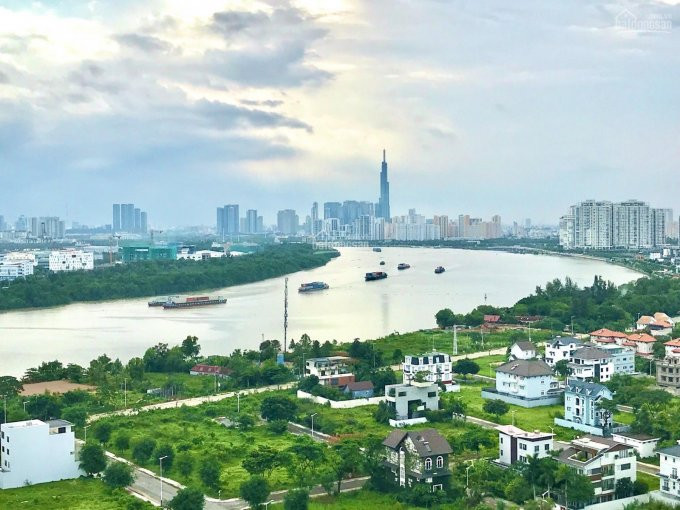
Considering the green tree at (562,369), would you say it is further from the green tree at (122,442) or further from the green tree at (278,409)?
the green tree at (122,442)

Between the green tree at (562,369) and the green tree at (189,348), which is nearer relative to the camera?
the green tree at (562,369)

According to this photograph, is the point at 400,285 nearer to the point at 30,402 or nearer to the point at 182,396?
the point at 182,396

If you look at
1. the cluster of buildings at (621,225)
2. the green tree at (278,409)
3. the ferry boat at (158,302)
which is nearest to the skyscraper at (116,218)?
the cluster of buildings at (621,225)

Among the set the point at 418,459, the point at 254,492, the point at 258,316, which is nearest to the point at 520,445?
the point at 418,459

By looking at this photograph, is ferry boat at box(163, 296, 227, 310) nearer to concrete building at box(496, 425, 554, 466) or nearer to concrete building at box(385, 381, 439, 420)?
concrete building at box(385, 381, 439, 420)

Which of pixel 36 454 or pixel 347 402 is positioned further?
pixel 347 402

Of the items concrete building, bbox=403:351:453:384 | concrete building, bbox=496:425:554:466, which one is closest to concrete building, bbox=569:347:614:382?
concrete building, bbox=403:351:453:384

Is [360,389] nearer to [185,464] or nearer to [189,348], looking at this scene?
[189,348]
